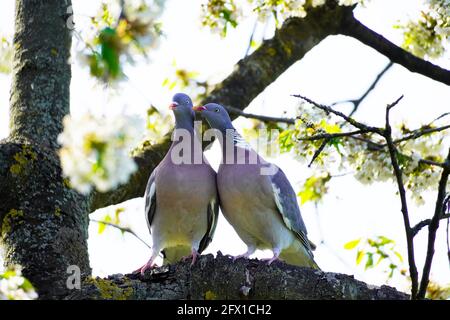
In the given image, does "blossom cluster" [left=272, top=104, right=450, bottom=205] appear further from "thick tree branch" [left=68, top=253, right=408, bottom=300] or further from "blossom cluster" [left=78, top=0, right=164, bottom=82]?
"blossom cluster" [left=78, top=0, right=164, bottom=82]

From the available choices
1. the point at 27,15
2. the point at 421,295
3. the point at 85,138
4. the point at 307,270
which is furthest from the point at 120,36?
the point at 27,15

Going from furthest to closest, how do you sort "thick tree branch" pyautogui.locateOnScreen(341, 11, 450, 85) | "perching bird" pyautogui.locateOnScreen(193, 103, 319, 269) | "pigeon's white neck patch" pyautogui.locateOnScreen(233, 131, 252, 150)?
"thick tree branch" pyautogui.locateOnScreen(341, 11, 450, 85)
"pigeon's white neck patch" pyautogui.locateOnScreen(233, 131, 252, 150)
"perching bird" pyautogui.locateOnScreen(193, 103, 319, 269)

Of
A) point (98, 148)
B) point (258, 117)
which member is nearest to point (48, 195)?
point (98, 148)

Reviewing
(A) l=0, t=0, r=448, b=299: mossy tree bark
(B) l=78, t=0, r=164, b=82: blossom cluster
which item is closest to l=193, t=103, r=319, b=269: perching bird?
(A) l=0, t=0, r=448, b=299: mossy tree bark

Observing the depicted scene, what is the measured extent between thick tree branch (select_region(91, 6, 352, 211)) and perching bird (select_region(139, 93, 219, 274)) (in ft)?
0.91

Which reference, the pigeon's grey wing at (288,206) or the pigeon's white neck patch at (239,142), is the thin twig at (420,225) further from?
the pigeon's white neck patch at (239,142)

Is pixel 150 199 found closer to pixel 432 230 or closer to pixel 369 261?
pixel 369 261

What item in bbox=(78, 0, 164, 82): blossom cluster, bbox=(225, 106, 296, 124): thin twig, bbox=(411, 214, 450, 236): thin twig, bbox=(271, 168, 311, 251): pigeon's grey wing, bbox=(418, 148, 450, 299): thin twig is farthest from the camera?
bbox=(225, 106, 296, 124): thin twig

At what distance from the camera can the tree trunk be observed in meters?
3.98

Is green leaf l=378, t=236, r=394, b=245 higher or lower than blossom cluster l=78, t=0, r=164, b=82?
higher

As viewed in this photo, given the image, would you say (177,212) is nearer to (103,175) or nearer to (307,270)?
(307,270)

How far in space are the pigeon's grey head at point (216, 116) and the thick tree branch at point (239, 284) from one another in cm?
173

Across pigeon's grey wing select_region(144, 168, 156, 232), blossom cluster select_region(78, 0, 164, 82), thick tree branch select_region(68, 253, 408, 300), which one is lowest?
thick tree branch select_region(68, 253, 408, 300)

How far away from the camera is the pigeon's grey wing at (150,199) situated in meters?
5.14
